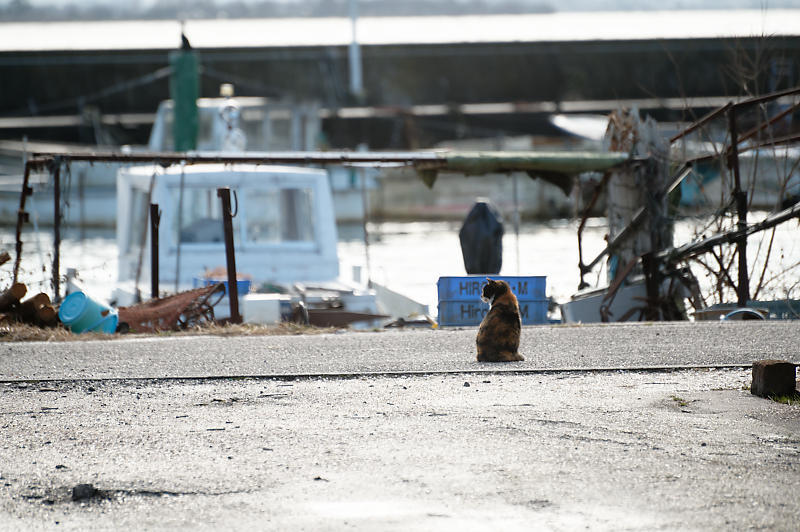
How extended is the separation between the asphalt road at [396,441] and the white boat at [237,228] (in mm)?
5652

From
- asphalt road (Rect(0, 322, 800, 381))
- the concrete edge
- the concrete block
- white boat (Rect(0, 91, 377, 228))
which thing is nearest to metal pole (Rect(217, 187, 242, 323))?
asphalt road (Rect(0, 322, 800, 381))

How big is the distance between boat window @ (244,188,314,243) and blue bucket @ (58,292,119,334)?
4024 millimetres

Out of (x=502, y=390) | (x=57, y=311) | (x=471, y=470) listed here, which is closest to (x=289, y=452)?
(x=471, y=470)

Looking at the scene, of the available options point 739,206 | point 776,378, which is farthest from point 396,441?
point 739,206

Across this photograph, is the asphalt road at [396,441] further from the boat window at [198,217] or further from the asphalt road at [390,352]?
the boat window at [198,217]

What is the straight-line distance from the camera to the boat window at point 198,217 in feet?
46.1

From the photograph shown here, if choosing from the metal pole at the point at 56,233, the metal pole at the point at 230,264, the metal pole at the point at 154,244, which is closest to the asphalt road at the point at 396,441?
the metal pole at the point at 230,264

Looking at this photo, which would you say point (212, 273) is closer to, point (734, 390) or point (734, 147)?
point (734, 147)

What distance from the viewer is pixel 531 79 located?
5256 cm

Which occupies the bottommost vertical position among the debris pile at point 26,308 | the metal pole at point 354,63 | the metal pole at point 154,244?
the debris pile at point 26,308

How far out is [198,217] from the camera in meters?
14.5

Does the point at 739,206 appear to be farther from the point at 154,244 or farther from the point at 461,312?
the point at 154,244

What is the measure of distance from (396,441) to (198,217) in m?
9.94

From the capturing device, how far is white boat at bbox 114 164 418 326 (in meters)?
13.7
